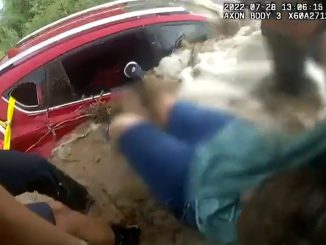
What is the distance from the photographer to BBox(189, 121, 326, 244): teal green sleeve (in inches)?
11.7

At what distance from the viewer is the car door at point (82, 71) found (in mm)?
385

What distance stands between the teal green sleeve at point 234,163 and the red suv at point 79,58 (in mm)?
88

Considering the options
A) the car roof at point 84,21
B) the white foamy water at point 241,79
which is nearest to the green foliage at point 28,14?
the car roof at point 84,21

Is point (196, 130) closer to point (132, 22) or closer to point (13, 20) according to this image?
point (132, 22)

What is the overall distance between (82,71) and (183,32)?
0.08 metres

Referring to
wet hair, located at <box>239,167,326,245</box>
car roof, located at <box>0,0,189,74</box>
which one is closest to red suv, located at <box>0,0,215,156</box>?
car roof, located at <box>0,0,189,74</box>

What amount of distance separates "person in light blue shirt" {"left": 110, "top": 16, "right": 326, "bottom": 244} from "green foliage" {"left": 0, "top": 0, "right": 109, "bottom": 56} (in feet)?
0.38

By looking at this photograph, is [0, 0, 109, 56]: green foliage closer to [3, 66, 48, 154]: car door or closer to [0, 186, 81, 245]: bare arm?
[3, 66, 48, 154]: car door

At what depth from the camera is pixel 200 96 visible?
33 cm

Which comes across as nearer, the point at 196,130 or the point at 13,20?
the point at 196,130

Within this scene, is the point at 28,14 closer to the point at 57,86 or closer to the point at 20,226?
the point at 57,86

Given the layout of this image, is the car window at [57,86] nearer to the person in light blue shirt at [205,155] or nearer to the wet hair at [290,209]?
the person in light blue shirt at [205,155]

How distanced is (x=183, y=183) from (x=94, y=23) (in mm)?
135

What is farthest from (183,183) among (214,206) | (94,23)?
(94,23)
